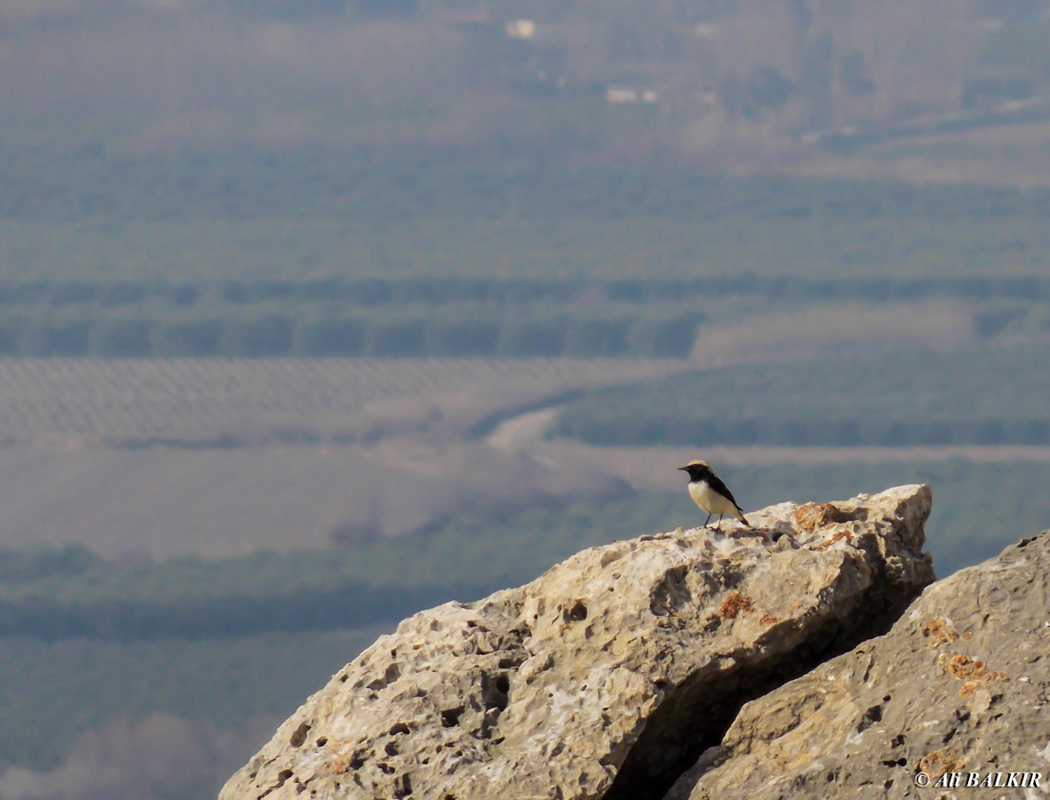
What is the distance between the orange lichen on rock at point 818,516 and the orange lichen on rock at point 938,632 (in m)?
5.23

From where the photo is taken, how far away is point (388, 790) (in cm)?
2772

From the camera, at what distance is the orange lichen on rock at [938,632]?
87.7 feet

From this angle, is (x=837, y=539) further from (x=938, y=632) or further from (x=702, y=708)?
(x=702, y=708)

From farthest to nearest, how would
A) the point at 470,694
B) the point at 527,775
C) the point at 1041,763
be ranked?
the point at 470,694
the point at 527,775
the point at 1041,763

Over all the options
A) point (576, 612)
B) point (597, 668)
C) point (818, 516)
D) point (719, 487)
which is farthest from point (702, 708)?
point (719, 487)

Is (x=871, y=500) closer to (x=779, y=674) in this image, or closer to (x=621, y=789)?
(x=779, y=674)

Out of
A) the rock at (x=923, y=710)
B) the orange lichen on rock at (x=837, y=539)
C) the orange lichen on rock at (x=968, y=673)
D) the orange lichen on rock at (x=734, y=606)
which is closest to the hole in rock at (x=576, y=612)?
the orange lichen on rock at (x=734, y=606)

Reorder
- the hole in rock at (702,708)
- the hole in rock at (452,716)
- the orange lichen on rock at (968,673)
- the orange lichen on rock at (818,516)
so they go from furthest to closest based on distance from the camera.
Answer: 1. the orange lichen on rock at (818,516)
2. the hole in rock at (452,716)
3. the hole in rock at (702,708)
4. the orange lichen on rock at (968,673)

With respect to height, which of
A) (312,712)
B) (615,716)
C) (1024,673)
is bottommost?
(312,712)

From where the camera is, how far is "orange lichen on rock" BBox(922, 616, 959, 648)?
1052 inches

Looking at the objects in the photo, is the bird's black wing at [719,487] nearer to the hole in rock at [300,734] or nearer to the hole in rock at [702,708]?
the hole in rock at [702,708]

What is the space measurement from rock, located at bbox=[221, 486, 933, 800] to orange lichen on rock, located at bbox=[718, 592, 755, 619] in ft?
0.11

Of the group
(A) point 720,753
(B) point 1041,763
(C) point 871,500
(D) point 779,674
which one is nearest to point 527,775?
(A) point 720,753

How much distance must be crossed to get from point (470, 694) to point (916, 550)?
34.9 feet
